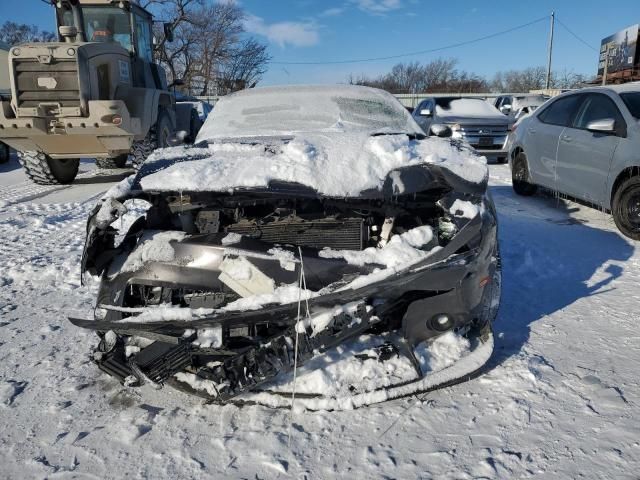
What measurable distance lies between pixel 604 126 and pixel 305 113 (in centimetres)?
342

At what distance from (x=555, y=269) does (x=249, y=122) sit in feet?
9.51

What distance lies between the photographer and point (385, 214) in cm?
264

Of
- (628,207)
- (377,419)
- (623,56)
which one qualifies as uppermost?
(623,56)

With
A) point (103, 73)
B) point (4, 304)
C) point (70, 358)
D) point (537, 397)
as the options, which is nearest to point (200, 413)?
point (70, 358)

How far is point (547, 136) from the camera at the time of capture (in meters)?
6.52

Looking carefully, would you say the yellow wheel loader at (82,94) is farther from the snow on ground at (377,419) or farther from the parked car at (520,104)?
the parked car at (520,104)

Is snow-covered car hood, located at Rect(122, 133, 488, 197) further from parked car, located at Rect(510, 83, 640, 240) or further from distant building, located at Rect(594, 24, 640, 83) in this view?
distant building, located at Rect(594, 24, 640, 83)

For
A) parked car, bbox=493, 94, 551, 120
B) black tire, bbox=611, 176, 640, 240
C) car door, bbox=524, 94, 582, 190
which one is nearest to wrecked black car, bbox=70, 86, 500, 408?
black tire, bbox=611, 176, 640, 240

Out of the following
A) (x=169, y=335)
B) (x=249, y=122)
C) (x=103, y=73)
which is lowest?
(x=169, y=335)

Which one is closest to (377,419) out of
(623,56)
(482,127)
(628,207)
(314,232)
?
(314,232)

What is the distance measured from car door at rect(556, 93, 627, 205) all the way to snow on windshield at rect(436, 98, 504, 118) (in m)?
5.98

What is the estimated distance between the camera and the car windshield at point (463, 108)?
11991mm

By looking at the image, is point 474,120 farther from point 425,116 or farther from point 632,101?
point 632,101

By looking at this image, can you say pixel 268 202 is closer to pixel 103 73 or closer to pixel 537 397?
pixel 537 397
